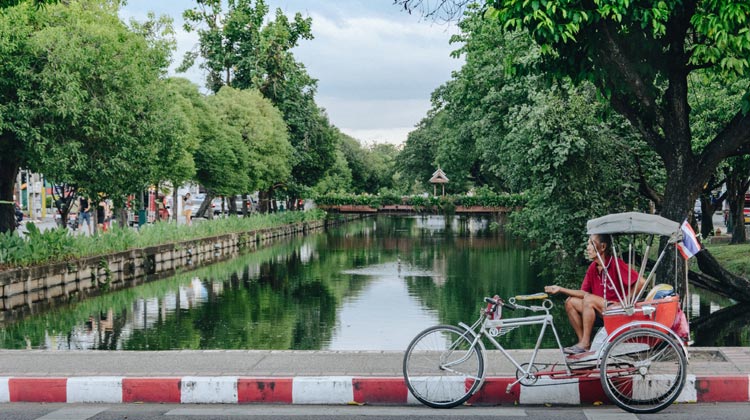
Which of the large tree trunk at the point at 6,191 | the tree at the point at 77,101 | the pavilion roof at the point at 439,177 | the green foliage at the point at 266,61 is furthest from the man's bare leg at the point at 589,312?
the pavilion roof at the point at 439,177

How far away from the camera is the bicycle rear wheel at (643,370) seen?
761cm

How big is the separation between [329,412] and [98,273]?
1925cm

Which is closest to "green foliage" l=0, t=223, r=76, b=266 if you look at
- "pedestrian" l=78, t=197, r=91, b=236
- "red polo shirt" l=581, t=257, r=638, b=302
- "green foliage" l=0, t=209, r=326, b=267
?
"green foliage" l=0, t=209, r=326, b=267

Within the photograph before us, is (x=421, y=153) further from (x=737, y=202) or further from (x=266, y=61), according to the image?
(x=737, y=202)

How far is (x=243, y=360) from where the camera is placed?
9.28 meters

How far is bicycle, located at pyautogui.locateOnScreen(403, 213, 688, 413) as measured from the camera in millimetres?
7668

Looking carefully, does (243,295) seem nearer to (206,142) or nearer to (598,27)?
(598,27)

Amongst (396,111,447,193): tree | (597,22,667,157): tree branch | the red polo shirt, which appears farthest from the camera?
(396,111,447,193): tree

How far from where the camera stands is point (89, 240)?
26.0 m

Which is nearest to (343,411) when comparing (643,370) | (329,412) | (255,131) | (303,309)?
(329,412)

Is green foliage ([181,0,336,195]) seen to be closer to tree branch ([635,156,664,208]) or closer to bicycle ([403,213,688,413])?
tree branch ([635,156,664,208])

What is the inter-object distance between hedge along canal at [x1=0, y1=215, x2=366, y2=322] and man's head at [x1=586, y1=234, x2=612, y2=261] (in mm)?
13483

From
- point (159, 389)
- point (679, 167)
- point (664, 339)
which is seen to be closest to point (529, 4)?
point (679, 167)

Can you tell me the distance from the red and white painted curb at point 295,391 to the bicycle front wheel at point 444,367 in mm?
243
